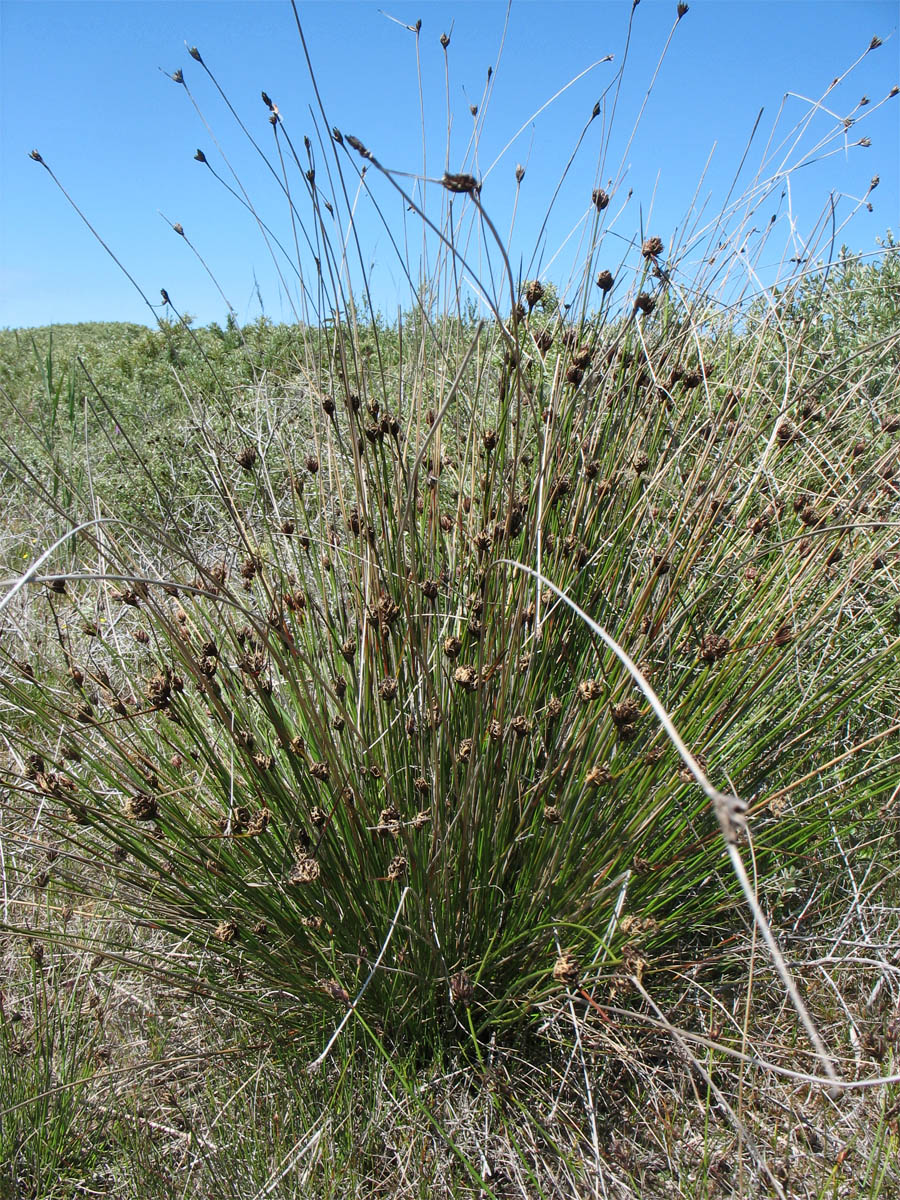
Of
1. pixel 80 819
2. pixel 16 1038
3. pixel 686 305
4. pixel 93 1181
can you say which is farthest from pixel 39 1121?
pixel 686 305

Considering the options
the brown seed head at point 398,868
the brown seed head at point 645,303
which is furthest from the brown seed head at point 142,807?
the brown seed head at point 645,303

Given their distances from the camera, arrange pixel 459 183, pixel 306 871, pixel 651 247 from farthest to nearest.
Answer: pixel 651 247 → pixel 306 871 → pixel 459 183

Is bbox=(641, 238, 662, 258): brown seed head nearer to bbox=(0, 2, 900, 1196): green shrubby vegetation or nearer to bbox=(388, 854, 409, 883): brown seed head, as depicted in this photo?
bbox=(0, 2, 900, 1196): green shrubby vegetation

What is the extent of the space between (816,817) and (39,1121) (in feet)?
5.48

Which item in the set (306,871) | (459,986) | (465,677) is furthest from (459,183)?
(459,986)

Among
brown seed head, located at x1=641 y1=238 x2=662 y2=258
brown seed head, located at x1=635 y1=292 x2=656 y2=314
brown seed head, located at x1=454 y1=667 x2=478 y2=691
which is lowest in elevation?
brown seed head, located at x1=454 y1=667 x2=478 y2=691

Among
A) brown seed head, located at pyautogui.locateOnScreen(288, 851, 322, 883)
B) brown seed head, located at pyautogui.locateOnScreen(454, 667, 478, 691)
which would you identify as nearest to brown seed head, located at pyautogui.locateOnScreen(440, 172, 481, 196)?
brown seed head, located at pyautogui.locateOnScreen(454, 667, 478, 691)

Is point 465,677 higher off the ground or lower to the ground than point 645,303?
lower

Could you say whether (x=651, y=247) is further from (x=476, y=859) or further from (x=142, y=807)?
(x=142, y=807)

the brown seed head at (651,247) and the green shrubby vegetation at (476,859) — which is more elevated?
the brown seed head at (651,247)

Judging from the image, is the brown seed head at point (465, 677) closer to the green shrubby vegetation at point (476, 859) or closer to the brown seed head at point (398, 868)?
the green shrubby vegetation at point (476, 859)

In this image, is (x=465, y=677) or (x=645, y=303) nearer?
(x=465, y=677)

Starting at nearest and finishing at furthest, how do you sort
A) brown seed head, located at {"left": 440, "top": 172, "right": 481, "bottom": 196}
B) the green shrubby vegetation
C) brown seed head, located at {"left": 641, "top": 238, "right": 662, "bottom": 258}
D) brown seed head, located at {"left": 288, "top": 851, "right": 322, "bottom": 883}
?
brown seed head, located at {"left": 440, "top": 172, "right": 481, "bottom": 196} → brown seed head, located at {"left": 288, "top": 851, "right": 322, "bottom": 883} → the green shrubby vegetation → brown seed head, located at {"left": 641, "top": 238, "right": 662, "bottom": 258}

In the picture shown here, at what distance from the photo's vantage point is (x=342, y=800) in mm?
1458
